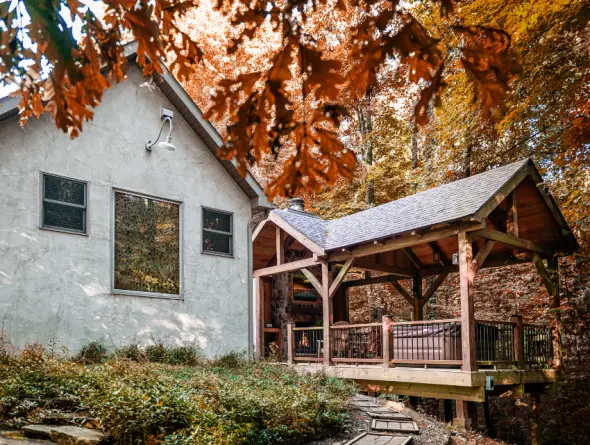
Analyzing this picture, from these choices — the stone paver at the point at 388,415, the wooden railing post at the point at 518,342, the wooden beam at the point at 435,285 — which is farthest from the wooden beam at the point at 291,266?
the stone paver at the point at 388,415

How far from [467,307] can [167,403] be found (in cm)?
632

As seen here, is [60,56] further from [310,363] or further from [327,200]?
[327,200]

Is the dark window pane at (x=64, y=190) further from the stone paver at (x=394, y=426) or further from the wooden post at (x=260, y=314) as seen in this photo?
the wooden post at (x=260, y=314)

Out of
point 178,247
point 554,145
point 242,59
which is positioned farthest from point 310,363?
point 242,59

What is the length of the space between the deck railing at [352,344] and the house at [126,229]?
7.40 feet

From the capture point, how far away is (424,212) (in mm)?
12531

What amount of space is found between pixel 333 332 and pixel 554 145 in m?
7.34

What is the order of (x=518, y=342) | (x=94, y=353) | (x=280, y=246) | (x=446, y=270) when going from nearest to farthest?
(x=94, y=353) < (x=518, y=342) < (x=446, y=270) < (x=280, y=246)

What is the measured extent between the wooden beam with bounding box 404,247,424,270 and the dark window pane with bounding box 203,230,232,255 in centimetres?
513

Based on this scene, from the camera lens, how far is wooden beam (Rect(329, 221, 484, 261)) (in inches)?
441

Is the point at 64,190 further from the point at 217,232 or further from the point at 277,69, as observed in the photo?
the point at 277,69

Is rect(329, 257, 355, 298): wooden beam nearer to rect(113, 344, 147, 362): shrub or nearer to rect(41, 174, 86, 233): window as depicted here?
rect(113, 344, 147, 362): shrub

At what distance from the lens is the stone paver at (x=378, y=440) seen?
7.41 meters

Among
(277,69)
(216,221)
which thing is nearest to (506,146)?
(216,221)
